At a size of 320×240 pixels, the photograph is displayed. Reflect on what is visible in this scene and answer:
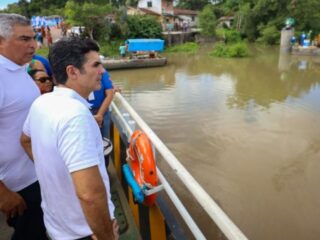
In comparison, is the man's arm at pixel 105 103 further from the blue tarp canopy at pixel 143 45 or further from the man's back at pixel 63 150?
the blue tarp canopy at pixel 143 45

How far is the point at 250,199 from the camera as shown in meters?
3.65

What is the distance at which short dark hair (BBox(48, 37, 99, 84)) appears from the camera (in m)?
1.09

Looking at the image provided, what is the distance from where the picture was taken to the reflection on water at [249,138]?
3.45 metres

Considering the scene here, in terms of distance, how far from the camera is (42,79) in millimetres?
2064

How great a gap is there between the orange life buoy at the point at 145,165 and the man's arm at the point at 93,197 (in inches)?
23.8

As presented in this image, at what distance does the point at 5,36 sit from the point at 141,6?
34679mm

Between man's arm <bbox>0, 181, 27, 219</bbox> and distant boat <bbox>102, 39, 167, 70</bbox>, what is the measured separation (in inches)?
501

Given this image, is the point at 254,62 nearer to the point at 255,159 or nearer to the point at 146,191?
the point at 255,159

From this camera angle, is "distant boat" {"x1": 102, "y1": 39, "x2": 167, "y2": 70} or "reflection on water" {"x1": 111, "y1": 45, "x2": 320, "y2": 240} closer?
"reflection on water" {"x1": 111, "y1": 45, "x2": 320, "y2": 240}

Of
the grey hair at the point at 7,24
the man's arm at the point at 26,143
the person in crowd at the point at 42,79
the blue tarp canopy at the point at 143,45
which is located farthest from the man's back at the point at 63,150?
the blue tarp canopy at the point at 143,45

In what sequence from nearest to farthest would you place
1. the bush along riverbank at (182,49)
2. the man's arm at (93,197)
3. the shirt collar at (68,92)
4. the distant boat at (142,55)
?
the man's arm at (93,197)
the shirt collar at (68,92)
the distant boat at (142,55)
the bush along riverbank at (182,49)

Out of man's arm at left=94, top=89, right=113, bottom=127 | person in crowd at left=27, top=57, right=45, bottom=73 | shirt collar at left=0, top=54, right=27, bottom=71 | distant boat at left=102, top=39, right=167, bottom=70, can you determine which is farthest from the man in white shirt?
distant boat at left=102, top=39, right=167, bottom=70

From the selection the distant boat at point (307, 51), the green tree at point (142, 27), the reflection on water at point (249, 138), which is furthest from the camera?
the green tree at point (142, 27)

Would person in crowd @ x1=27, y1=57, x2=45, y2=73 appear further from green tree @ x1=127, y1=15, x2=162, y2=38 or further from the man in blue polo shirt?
green tree @ x1=127, y1=15, x2=162, y2=38
